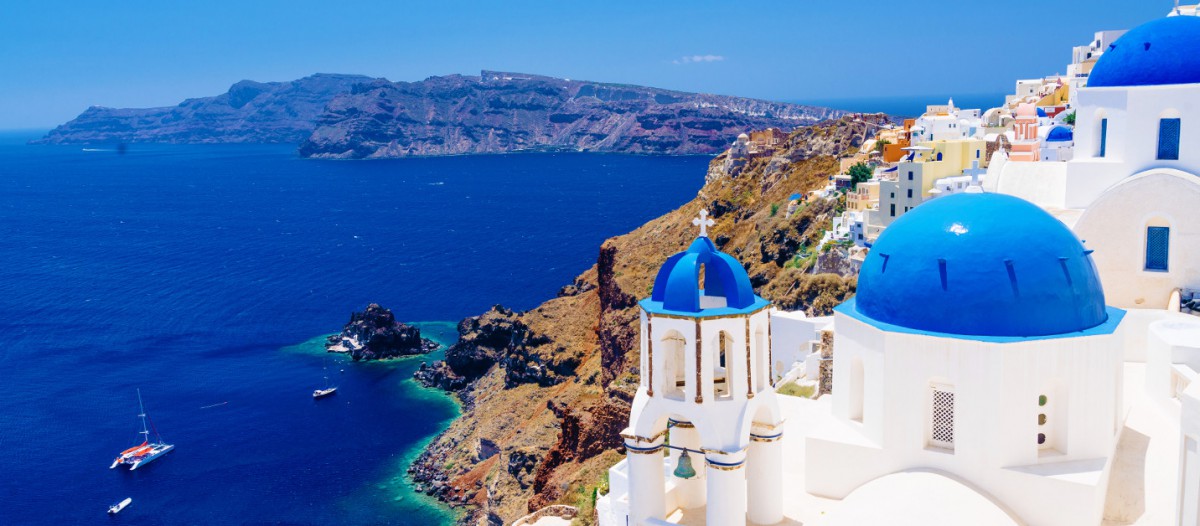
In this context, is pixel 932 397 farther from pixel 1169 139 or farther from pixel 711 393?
pixel 1169 139

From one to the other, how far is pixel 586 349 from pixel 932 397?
48.4m

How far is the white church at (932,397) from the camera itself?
1427cm

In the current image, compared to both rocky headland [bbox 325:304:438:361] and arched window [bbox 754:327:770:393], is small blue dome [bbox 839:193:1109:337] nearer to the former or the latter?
arched window [bbox 754:327:770:393]

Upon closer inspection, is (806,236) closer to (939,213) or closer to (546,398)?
(546,398)

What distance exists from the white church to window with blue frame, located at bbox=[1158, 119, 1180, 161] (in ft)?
20.4

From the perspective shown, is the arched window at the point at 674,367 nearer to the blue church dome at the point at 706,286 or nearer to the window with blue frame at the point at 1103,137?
the blue church dome at the point at 706,286

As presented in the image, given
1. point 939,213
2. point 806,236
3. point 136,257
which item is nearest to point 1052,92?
point 806,236

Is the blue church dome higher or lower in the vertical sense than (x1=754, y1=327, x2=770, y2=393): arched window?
higher

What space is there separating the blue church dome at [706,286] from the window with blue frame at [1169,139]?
1243 centimetres

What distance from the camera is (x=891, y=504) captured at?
14.0m

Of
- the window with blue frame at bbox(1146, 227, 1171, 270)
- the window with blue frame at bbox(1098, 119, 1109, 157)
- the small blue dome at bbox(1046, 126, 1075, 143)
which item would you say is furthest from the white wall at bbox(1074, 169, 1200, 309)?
the small blue dome at bbox(1046, 126, 1075, 143)

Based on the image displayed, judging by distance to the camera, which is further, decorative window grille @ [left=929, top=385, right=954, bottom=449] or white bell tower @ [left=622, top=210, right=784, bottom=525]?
decorative window grille @ [left=929, top=385, right=954, bottom=449]

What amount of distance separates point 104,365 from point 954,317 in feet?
240

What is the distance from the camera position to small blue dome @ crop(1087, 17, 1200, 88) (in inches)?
813
